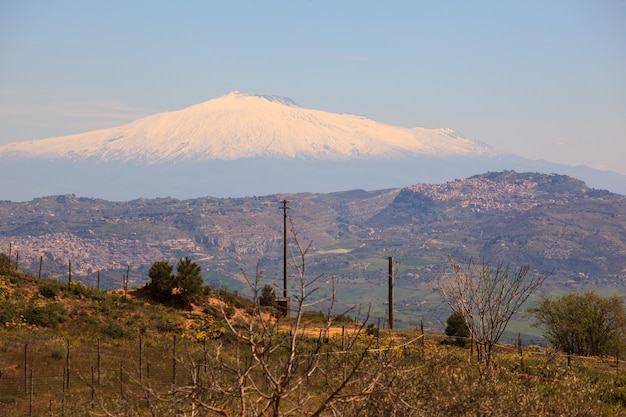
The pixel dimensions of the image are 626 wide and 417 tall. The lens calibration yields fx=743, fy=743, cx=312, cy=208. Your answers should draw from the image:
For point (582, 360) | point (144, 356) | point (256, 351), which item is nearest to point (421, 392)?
point (256, 351)

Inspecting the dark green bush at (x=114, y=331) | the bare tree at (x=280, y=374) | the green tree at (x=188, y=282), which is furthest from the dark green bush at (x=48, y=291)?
the bare tree at (x=280, y=374)

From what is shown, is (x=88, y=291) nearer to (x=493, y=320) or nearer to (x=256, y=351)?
(x=493, y=320)

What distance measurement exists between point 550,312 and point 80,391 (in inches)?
1544

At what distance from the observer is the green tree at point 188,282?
56281 millimetres

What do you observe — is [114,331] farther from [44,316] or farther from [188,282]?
[188,282]

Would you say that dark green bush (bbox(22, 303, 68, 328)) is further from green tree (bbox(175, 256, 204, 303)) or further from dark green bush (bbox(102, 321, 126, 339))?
green tree (bbox(175, 256, 204, 303))

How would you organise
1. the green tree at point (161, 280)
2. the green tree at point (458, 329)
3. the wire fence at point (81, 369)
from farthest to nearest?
the green tree at point (161, 280)
the green tree at point (458, 329)
the wire fence at point (81, 369)

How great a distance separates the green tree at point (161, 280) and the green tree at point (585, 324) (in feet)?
94.3

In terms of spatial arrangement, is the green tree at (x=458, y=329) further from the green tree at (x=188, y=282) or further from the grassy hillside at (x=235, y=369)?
the green tree at (x=188, y=282)

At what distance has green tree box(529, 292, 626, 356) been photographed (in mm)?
57094

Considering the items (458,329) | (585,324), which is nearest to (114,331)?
(458,329)

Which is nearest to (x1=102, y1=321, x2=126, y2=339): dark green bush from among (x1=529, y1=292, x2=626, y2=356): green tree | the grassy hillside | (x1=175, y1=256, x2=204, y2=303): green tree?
the grassy hillside

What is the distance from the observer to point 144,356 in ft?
130

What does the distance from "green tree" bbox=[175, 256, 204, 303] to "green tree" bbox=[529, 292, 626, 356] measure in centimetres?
2665
